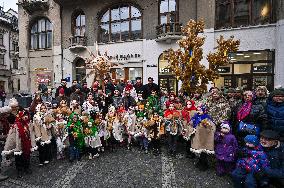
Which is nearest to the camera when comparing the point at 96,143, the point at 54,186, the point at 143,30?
the point at 54,186

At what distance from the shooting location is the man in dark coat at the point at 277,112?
5.13 m

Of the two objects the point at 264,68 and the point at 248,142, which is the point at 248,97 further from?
the point at 264,68

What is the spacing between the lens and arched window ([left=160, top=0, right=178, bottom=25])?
16906mm

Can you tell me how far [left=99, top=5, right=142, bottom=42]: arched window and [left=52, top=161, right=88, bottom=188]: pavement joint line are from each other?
12968mm

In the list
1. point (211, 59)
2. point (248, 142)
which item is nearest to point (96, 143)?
point (248, 142)

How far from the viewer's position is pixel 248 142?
4.80 metres

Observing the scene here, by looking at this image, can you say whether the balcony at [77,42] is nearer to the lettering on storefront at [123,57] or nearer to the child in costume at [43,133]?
the lettering on storefront at [123,57]

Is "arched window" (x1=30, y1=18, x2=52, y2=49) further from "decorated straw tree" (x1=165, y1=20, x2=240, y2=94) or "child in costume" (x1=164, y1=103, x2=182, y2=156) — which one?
"child in costume" (x1=164, y1=103, x2=182, y2=156)

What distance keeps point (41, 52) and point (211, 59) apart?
55.3 ft

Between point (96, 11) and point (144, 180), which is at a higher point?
point (96, 11)

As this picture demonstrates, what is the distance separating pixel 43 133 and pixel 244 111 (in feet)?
18.4

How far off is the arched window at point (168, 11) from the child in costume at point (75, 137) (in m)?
11.9

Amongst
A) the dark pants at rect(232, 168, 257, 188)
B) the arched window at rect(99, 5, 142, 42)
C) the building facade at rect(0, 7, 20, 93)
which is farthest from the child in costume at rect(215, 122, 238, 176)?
the building facade at rect(0, 7, 20, 93)

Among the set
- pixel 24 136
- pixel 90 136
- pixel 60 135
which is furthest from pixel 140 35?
pixel 24 136
